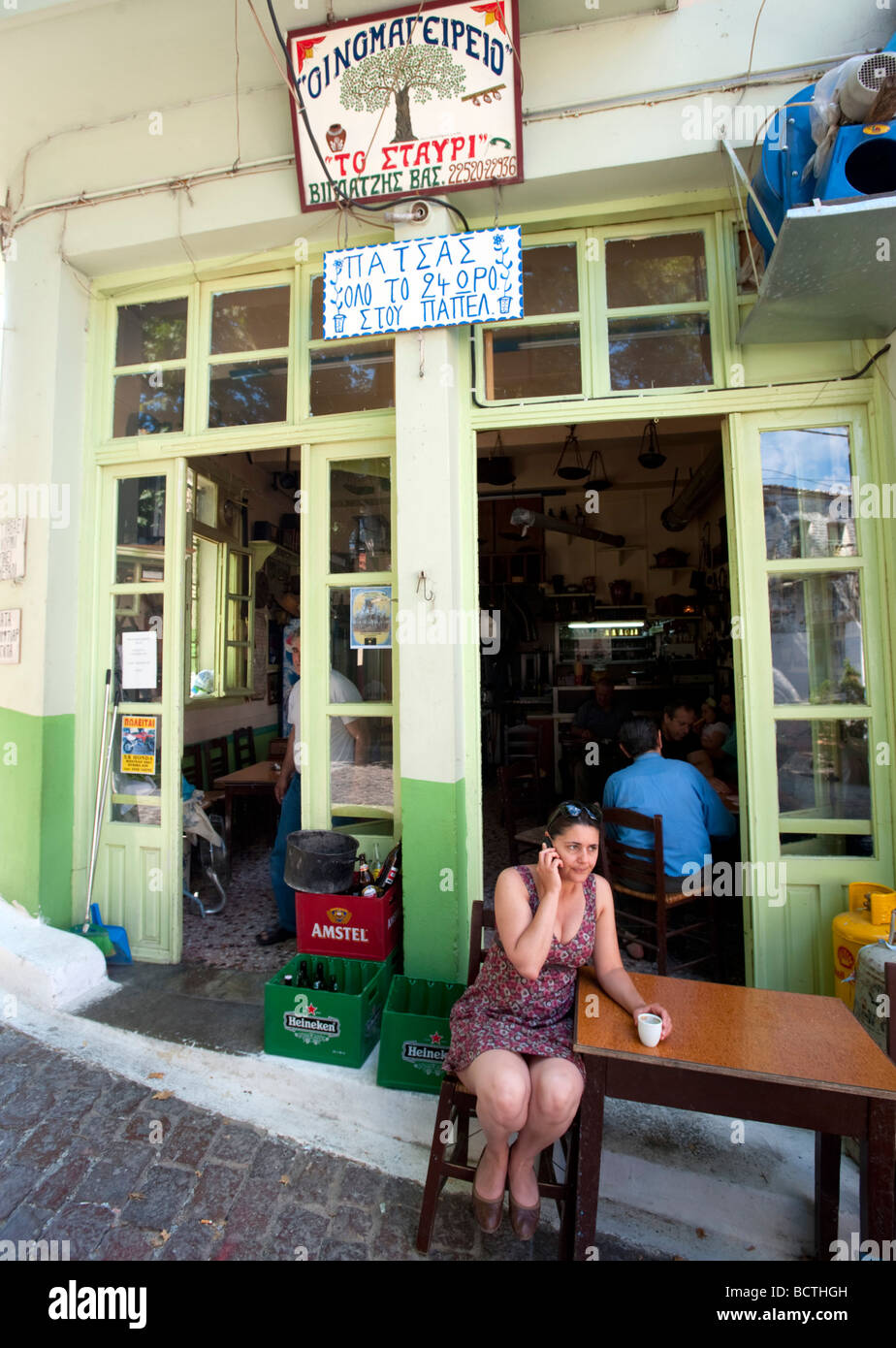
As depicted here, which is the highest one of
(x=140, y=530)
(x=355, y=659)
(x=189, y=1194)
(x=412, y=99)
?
(x=412, y=99)

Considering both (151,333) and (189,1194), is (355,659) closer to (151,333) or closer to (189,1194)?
(189,1194)

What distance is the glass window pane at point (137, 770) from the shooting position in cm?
395

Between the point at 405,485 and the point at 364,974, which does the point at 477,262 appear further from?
the point at 364,974

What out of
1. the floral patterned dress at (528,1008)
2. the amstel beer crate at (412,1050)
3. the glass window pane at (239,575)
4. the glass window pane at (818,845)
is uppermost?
the glass window pane at (239,575)

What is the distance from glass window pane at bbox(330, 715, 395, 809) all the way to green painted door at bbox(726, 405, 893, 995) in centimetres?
177

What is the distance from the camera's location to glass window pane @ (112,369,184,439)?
3.96 m

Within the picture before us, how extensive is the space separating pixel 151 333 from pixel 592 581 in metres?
7.61

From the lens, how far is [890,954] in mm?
2432

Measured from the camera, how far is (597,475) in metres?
9.95

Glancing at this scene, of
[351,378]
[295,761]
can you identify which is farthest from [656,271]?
[295,761]

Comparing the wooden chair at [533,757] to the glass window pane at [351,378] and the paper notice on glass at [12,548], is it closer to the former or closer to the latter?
the glass window pane at [351,378]

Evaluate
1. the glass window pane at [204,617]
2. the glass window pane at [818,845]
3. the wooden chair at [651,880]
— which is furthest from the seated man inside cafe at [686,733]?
the glass window pane at [204,617]

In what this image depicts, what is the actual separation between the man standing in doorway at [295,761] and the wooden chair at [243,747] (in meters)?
2.54

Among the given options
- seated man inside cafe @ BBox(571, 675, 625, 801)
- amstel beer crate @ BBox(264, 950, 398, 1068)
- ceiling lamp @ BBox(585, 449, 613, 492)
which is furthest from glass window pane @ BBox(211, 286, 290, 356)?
ceiling lamp @ BBox(585, 449, 613, 492)
